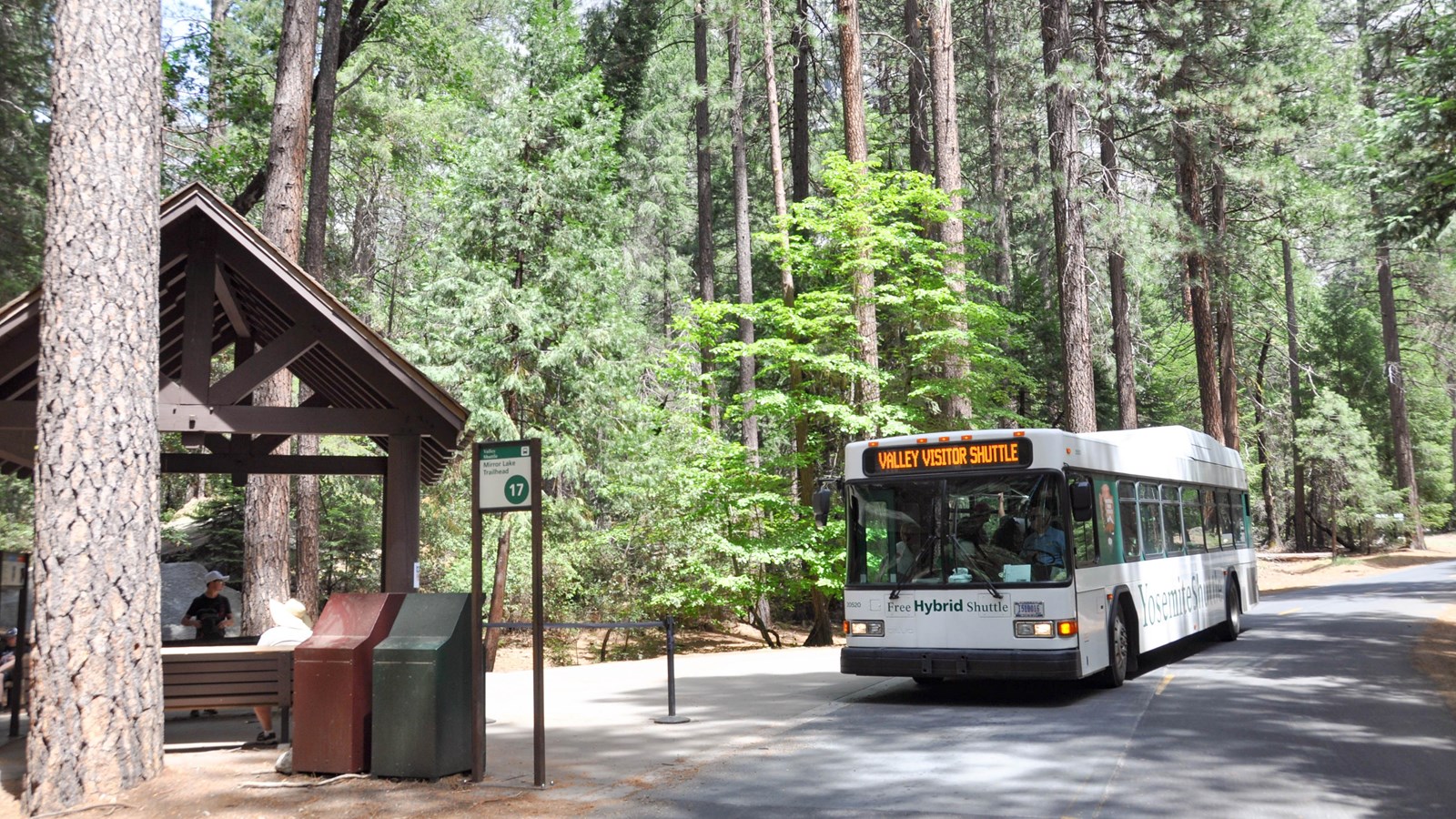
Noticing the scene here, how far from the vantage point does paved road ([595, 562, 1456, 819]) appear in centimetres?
696

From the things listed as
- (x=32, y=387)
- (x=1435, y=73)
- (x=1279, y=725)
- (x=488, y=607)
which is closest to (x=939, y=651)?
(x=1279, y=725)

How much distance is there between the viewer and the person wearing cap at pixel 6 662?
38.2ft

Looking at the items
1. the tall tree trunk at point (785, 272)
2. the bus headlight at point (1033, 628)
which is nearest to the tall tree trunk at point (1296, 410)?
the tall tree trunk at point (785, 272)

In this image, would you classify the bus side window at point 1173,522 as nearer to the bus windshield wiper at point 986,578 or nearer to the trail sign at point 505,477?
the bus windshield wiper at point 986,578

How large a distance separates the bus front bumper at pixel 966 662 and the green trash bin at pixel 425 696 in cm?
488

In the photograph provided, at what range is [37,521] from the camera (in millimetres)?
7141

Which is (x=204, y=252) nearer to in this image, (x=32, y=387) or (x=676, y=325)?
(x=32, y=387)

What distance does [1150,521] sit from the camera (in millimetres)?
13914

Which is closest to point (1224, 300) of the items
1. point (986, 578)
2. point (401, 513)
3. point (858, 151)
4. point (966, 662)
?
point (858, 151)

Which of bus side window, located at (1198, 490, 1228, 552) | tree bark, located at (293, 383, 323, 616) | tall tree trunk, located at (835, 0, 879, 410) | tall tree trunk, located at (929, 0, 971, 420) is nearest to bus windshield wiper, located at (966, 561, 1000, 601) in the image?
bus side window, located at (1198, 490, 1228, 552)

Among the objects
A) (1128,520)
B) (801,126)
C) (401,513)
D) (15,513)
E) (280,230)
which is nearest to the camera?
(401,513)

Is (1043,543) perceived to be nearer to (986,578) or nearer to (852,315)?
(986,578)

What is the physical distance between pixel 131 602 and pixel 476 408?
49.3ft

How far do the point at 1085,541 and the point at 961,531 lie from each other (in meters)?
1.33
